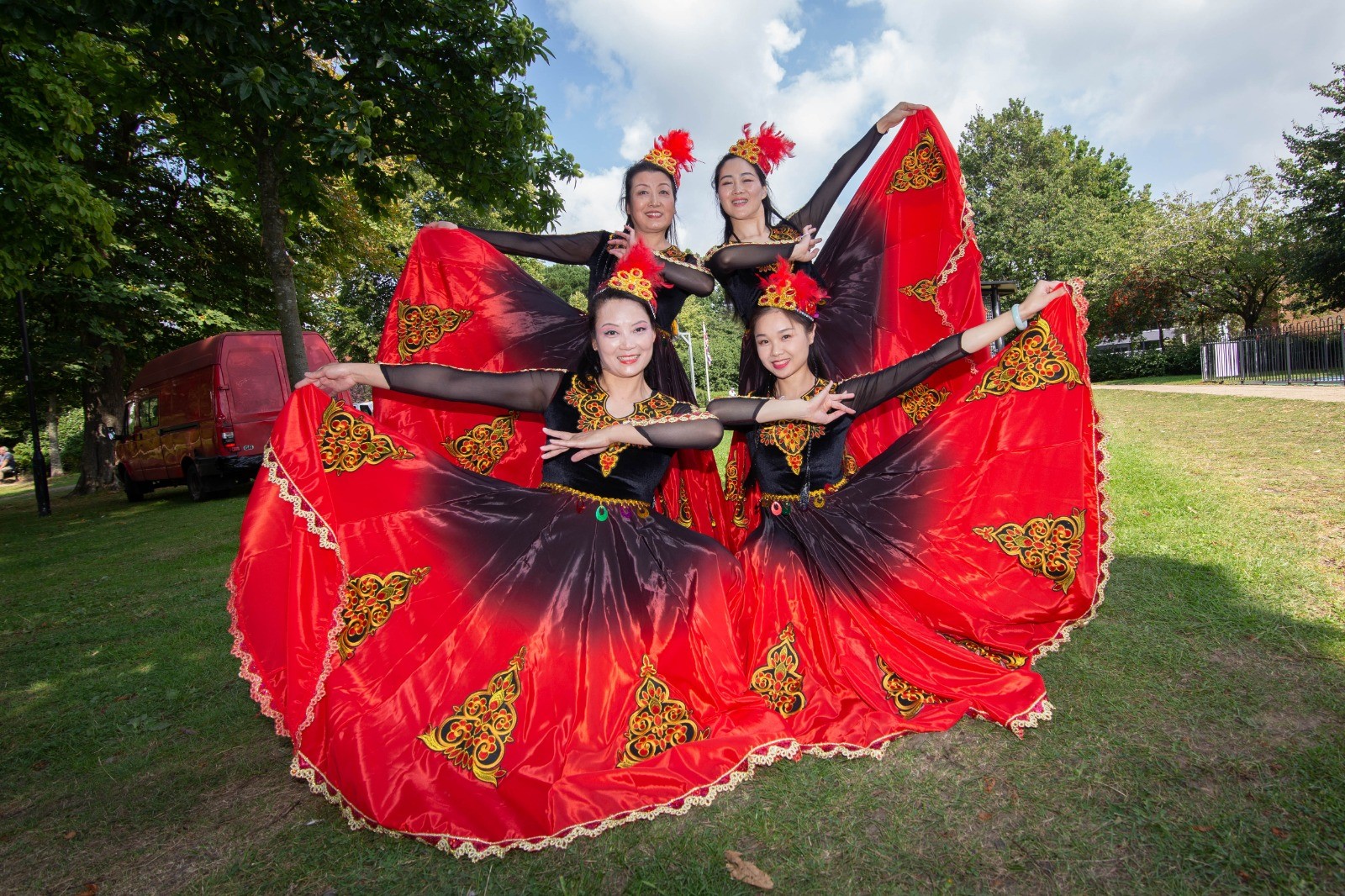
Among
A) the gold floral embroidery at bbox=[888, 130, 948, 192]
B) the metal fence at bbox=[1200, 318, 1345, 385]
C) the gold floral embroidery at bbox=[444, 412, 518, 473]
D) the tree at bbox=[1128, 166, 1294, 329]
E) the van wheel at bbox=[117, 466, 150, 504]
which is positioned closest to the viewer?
the gold floral embroidery at bbox=[444, 412, 518, 473]

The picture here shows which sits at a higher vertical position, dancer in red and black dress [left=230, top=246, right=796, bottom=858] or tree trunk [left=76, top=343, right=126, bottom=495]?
tree trunk [left=76, top=343, right=126, bottom=495]

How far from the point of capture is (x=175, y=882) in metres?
2.15

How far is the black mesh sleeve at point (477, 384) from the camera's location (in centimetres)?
309

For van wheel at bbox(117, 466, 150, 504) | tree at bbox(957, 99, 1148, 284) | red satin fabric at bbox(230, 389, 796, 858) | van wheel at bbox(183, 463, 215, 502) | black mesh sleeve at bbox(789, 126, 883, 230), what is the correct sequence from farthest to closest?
tree at bbox(957, 99, 1148, 284) < van wheel at bbox(117, 466, 150, 504) < van wheel at bbox(183, 463, 215, 502) < black mesh sleeve at bbox(789, 126, 883, 230) < red satin fabric at bbox(230, 389, 796, 858)

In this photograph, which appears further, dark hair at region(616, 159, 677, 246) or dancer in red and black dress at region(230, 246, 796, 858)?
dark hair at region(616, 159, 677, 246)

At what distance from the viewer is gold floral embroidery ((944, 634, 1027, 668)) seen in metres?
3.00

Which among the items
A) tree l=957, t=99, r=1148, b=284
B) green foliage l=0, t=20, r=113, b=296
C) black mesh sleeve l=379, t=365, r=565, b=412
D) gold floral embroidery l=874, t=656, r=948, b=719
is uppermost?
tree l=957, t=99, r=1148, b=284

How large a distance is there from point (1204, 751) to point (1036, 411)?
146 centimetres

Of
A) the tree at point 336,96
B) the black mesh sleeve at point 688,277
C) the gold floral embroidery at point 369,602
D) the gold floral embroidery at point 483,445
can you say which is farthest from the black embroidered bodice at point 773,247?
the tree at point 336,96

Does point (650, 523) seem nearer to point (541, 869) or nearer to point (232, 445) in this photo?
point (541, 869)

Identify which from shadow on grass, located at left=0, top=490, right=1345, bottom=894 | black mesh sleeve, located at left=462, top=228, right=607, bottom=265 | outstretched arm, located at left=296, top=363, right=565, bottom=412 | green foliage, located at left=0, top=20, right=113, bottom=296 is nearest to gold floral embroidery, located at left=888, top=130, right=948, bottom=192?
black mesh sleeve, located at left=462, top=228, right=607, bottom=265

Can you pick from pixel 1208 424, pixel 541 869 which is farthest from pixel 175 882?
pixel 1208 424

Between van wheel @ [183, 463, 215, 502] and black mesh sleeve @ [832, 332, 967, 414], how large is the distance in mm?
12232

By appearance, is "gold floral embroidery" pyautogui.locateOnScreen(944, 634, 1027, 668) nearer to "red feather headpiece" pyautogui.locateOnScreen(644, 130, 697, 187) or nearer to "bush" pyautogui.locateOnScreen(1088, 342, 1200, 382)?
"red feather headpiece" pyautogui.locateOnScreen(644, 130, 697, 187)
